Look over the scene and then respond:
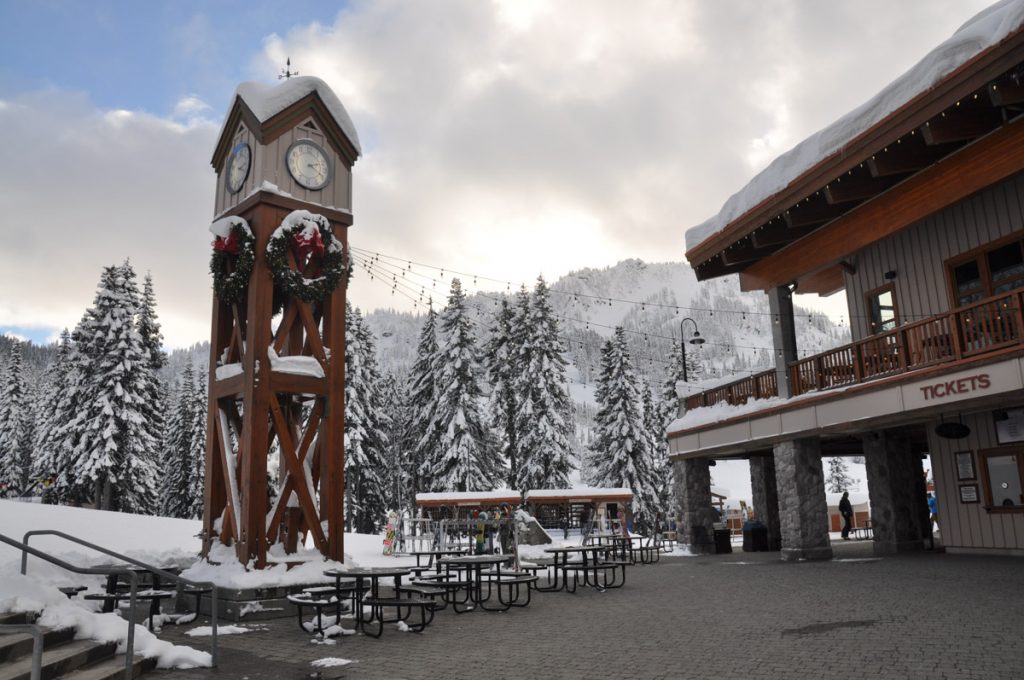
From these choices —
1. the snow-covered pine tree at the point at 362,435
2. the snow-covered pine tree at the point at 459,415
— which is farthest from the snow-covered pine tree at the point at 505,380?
the snow-covered pine tree at the point at 362,435

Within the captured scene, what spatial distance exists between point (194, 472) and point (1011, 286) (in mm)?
45612

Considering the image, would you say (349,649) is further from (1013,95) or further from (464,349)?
(464,349)

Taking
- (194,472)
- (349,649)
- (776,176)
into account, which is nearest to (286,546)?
(349,649)

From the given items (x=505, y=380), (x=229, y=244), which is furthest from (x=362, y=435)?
(x=229, y=244)

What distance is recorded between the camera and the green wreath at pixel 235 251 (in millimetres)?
12547

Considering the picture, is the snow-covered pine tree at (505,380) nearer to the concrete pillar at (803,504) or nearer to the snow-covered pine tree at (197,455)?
the snow-covered pine tree at (197,455)

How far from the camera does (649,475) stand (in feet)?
143

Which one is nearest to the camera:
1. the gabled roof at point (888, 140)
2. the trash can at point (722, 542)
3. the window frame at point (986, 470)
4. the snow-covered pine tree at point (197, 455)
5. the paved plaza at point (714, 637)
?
the paved plaza at point (714, 637)

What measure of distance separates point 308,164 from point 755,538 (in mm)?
17137

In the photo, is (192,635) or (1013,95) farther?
(1013,95)

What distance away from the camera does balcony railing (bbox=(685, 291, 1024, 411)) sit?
1229 centimetres

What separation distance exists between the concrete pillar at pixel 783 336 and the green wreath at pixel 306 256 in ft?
32.8

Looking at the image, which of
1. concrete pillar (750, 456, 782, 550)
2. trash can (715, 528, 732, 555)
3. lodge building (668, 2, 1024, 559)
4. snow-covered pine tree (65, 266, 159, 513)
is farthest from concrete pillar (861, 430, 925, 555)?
snow-covered pine tree (65, 266, 159, 513)

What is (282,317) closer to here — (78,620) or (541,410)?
(78,620)
